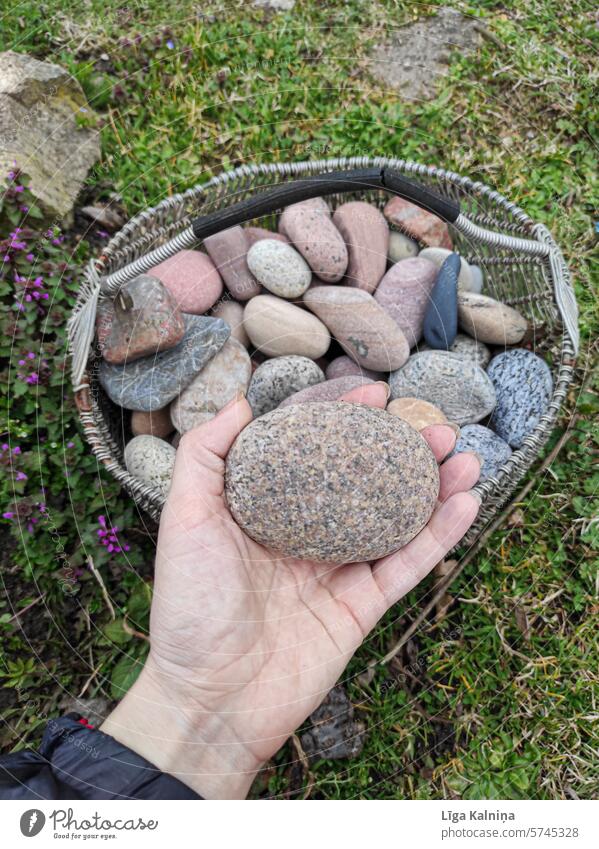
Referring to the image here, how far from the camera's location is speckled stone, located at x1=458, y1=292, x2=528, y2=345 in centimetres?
220

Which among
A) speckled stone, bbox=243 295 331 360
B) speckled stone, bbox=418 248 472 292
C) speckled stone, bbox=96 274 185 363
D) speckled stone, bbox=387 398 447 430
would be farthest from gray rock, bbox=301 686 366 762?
speckled stone, bbox=418 248 472 292

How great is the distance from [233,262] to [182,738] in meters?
1.51

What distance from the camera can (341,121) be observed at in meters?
2.71

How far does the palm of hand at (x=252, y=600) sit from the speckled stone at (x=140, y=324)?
42 centimetres

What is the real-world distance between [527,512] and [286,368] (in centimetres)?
99

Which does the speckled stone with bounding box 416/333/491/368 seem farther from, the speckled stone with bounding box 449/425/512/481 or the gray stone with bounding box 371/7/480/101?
Result: the gray stone with bounding box 371/7/480/101

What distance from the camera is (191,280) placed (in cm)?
224

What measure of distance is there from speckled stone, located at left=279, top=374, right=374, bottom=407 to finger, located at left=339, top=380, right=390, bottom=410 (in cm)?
6

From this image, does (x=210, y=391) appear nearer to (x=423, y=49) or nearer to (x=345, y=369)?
(x=345, y=369)

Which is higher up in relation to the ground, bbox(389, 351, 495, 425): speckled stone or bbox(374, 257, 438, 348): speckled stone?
bbox(374, 257, 438, 348): speckled stone

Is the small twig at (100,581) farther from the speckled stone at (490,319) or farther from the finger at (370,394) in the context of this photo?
the speckled stone at (490,319)

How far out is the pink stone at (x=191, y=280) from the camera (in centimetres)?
223

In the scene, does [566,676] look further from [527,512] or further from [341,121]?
[341,121]
